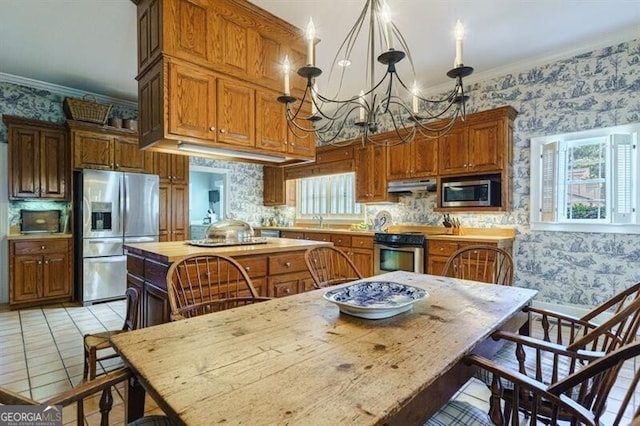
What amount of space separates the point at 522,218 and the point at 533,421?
3.66 m

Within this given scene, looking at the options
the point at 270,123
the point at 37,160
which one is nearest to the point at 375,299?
the point at 270,123

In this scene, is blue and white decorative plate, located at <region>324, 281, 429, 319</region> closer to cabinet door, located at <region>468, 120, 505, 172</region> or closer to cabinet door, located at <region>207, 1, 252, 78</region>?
cabinet door, located at <region>207, 1, 252, 78</region>

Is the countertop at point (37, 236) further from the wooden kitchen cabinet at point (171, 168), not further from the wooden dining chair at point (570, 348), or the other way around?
the wooden dining chair at point (570, 348)

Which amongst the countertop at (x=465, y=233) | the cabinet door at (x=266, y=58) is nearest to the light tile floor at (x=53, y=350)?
the cabinet door at (x=266, y=58)

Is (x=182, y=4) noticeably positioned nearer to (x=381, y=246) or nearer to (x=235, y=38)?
(x=235, y=38)

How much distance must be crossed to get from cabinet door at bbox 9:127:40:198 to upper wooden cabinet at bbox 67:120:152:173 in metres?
0.47

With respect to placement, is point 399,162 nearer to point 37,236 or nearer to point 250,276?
point 250,276

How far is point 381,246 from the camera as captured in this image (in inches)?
183

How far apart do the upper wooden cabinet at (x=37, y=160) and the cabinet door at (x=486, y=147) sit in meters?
5.22

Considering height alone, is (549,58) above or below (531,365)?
above

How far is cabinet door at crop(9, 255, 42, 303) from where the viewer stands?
4023 mm

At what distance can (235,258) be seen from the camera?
251cm

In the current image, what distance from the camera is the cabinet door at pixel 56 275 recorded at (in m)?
4.23

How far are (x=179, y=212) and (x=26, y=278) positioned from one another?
1.95 meters
